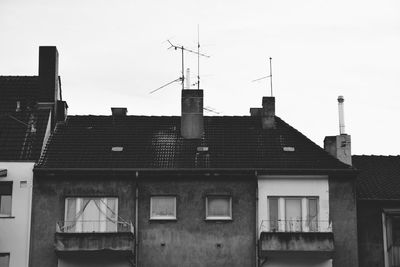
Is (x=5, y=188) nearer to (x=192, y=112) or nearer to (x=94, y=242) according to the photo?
(x=94, y=242)

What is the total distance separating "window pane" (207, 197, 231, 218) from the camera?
42.1 meters

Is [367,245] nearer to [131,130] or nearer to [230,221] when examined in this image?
[230,221]

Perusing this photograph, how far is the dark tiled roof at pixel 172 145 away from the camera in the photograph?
4261cm

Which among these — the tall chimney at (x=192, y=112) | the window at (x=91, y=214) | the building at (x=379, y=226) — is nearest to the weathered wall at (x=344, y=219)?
the building at (x=379, y=226)

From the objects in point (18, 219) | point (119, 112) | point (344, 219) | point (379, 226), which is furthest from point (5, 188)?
point (379, 226)

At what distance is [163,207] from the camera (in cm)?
4209

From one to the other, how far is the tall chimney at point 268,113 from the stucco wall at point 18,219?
11.8 metres

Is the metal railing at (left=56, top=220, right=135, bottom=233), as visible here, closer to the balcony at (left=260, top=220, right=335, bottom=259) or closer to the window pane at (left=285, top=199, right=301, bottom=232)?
the balcony at (left=260, top=220, right=335, bottom=259)

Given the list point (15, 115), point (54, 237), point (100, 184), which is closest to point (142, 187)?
point (100, 184)

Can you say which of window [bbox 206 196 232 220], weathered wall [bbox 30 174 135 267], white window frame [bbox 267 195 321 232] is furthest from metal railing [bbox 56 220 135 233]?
white window frame [bbox 267 195 321 232]

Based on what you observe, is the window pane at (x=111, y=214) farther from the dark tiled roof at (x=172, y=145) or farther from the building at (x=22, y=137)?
the building at (x=22, y=137)

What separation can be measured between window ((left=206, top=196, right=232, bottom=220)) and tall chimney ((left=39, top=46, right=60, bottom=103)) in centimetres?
981

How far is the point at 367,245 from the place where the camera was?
42.9m

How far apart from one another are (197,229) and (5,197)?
8.83m
